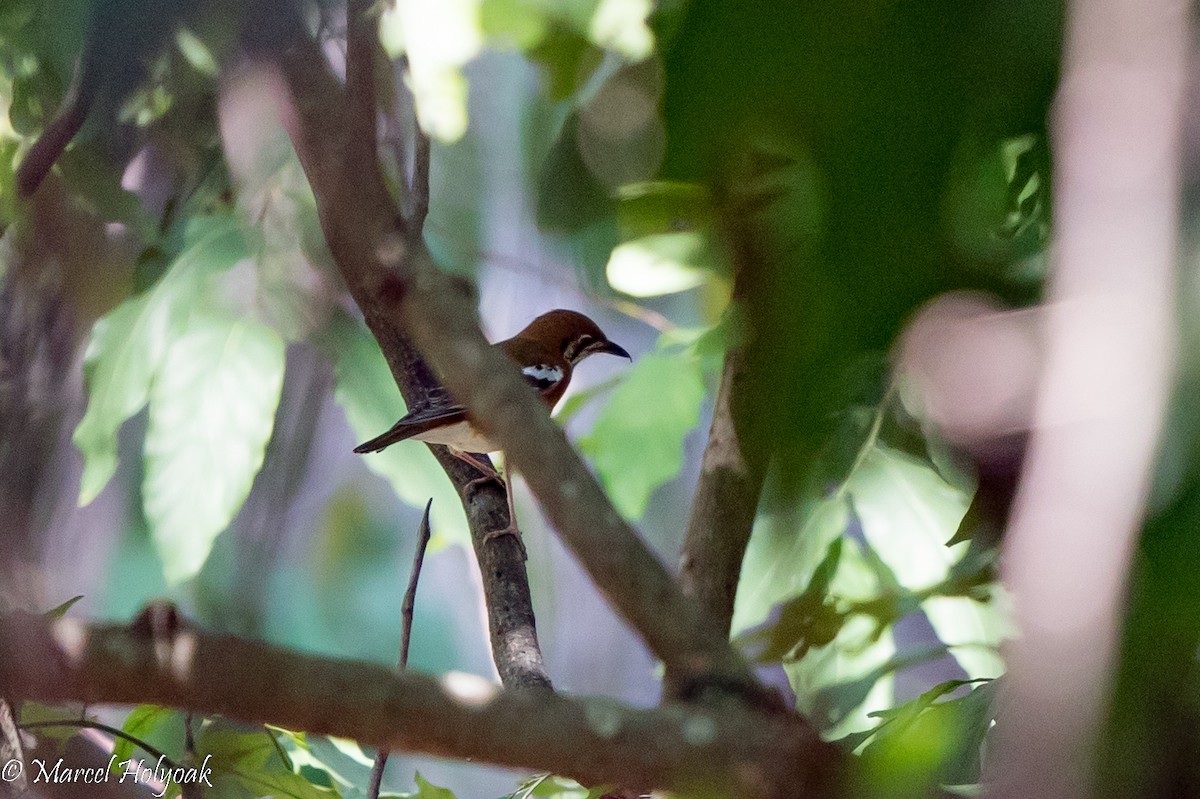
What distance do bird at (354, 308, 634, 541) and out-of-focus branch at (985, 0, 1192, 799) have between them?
50.4 inches

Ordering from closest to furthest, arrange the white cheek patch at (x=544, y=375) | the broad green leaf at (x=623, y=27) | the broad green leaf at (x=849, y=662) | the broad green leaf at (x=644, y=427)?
the broad green leaf at (x=623, y=27)
the broad green leaf at (x=849, y=662)
the broad green leaf at (x=644, y=427)
the white cheek patch at (x=544, y=375)

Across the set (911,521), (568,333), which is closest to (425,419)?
(568,333)

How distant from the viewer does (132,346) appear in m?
1.48

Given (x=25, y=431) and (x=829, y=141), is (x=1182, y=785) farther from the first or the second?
(x=25, y=431)

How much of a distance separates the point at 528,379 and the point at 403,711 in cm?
111

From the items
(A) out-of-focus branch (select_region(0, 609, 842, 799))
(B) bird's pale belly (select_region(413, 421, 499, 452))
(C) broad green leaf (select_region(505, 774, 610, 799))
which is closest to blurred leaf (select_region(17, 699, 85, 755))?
(C) broad green leaf (select_region(505, 774, 610, 799))

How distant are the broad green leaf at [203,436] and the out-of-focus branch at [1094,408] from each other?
1.26 metres

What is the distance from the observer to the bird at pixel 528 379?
1.59m

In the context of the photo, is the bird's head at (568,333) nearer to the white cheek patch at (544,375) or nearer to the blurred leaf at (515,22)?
the white cheek patch at (544,375)

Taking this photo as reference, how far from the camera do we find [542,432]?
60cm

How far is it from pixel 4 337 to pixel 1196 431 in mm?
1899

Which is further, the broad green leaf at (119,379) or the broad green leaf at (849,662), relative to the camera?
the broad green leaf at (119,379)

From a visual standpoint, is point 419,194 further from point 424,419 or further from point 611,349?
point 611,349

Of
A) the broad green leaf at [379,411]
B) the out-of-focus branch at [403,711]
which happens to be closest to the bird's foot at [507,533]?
the broad green leaf at [379,411]
